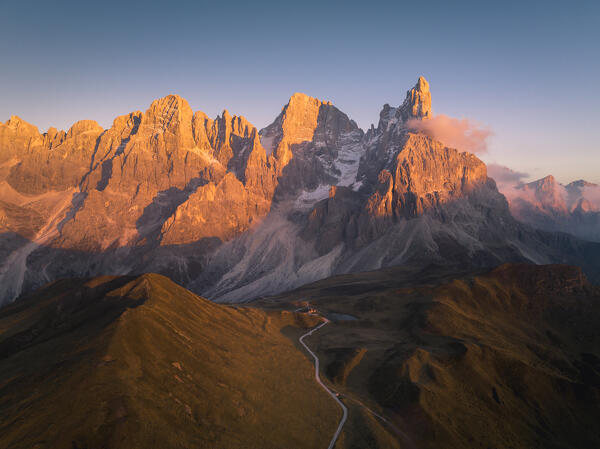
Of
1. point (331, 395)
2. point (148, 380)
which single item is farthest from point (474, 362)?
point (148, 380)

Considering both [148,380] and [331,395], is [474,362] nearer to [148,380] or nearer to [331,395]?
[331,395]

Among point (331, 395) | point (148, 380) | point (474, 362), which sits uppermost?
point (148, 380)

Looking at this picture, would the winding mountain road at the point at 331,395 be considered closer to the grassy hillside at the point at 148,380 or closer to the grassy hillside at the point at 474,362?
the grassy hillside at the point at 148,380

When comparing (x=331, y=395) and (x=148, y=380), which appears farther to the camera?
(x=331, y=395)

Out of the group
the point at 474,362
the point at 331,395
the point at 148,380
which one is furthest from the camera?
the point at 474,362

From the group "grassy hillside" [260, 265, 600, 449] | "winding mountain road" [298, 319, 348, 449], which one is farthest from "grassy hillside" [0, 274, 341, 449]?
"grassy hillside" [260, 265, 600, 449]
